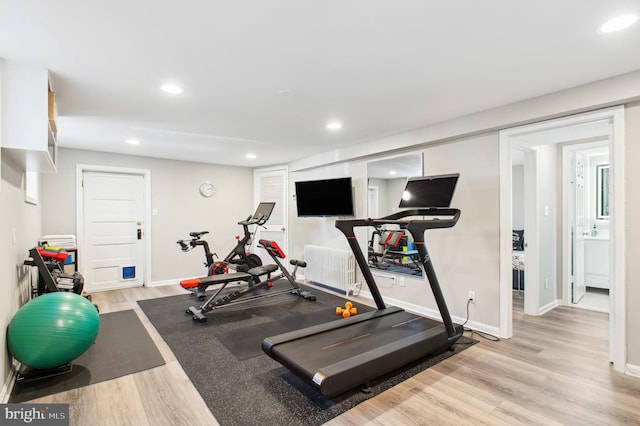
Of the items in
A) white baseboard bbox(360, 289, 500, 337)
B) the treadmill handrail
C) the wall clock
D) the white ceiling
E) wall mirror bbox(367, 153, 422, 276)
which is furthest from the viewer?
the wall clock

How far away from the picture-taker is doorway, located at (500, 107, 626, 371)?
8.29ft

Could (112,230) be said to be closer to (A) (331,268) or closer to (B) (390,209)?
(A) (331,268)

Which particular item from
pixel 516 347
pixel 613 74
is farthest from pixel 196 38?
pixel 516 347

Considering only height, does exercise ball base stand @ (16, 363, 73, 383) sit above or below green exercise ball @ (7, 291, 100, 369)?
below

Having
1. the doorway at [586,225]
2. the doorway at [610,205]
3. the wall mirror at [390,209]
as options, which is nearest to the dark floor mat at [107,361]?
the wall mirror at [390,209]

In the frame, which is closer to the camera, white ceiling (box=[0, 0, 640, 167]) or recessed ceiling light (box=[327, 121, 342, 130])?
white ceiling (box=[0, 0, 640, 167])

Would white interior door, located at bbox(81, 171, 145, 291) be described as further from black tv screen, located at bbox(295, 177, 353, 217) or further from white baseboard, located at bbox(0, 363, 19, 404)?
white baseboard, located at bbox(0, 363, 19, 404)

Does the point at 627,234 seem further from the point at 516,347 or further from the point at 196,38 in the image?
the point at 196,38

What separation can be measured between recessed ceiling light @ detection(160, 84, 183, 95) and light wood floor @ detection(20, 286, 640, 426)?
231 cm

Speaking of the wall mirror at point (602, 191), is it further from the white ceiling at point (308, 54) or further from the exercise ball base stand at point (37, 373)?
the exercise ball base stand at point (37, 373)

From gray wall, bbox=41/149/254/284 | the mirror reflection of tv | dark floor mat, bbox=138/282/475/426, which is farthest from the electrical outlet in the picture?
gray wall, bbox=41/149/254/284

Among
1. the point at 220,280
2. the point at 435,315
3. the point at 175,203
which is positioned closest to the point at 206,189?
the point at 175,203

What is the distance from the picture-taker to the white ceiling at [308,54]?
165 cm

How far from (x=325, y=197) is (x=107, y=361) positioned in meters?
3.49
